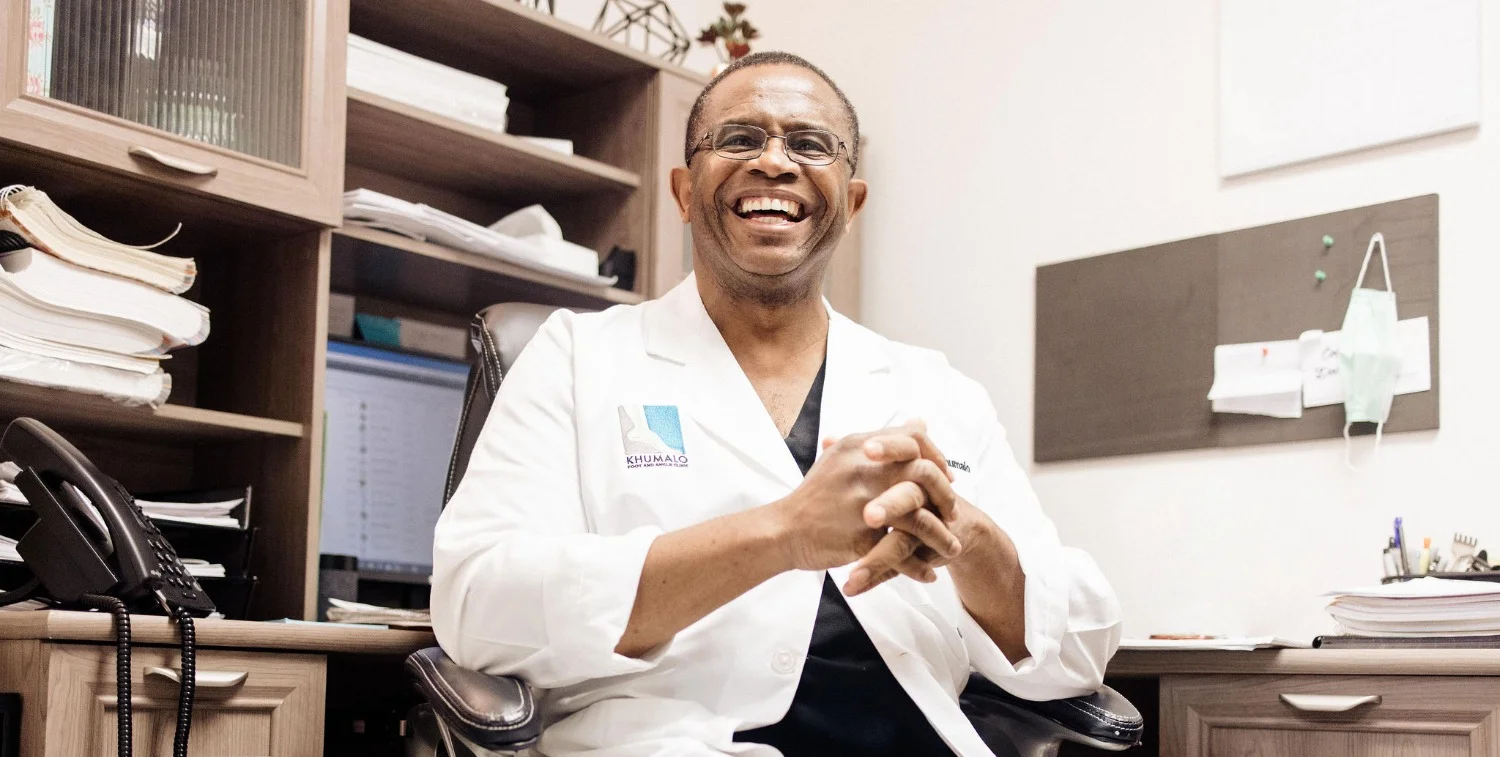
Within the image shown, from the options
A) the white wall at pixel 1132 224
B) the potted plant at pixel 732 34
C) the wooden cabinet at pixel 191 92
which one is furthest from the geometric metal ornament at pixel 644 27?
the wooden cabinet at pixel 191 92

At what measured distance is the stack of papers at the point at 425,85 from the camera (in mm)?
2266

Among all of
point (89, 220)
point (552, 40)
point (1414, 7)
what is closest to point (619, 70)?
point (552, 40)

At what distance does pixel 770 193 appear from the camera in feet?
5.65

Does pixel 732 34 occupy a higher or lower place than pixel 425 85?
higher

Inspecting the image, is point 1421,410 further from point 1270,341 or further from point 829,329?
point 829,329

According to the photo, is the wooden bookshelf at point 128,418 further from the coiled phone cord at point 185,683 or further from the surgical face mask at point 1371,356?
the surgical face mask at point 1371,356

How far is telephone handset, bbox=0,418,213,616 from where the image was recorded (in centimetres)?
154

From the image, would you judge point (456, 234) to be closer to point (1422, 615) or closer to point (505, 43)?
point (505, 43)

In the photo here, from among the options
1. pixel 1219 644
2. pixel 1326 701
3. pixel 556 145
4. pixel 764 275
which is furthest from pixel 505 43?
pixel 1326 701

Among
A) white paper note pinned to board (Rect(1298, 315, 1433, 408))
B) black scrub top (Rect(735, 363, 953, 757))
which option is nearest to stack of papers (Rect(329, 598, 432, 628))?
black scrub top (Rect(735, 363, 953, 757))

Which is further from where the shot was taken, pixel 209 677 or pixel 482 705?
pixel 209 677

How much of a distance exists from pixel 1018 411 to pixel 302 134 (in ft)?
4.44

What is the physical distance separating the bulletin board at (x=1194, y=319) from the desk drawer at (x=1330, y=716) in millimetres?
674

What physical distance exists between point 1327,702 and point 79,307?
1568mm
